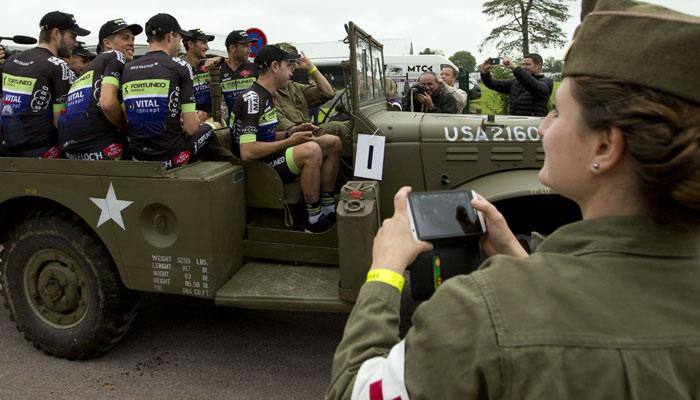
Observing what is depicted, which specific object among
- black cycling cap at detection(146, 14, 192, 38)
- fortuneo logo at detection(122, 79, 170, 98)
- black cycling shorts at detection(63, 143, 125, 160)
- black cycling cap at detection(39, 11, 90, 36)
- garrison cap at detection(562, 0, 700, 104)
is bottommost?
black cycling shorts at detection(63, 143, 125, 160)

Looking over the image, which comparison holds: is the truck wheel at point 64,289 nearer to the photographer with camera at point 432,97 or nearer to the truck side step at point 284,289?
the truck side step at point 284,289

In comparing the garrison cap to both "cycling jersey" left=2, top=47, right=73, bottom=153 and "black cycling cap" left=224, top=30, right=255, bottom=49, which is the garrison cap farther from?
"black cycling cap" left=224, top=30, right=255, bottom=49

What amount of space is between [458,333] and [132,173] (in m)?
2.92

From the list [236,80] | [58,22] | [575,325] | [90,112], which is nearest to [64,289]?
[90,112]

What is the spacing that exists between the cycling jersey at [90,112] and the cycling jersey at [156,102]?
0.69 feet

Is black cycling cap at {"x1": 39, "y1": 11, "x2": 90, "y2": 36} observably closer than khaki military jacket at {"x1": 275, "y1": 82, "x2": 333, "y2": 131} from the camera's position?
Yes

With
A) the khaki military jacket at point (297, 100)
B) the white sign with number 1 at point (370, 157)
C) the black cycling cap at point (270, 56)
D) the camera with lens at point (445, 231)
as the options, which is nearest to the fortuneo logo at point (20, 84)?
the black cycling cap at point (270, 56)

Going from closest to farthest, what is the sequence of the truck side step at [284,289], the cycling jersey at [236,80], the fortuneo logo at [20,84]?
the truck side step at [284,289], the fortuneo logo at [20,84], the cycling jersey at [236,80]

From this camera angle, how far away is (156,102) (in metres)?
3.57

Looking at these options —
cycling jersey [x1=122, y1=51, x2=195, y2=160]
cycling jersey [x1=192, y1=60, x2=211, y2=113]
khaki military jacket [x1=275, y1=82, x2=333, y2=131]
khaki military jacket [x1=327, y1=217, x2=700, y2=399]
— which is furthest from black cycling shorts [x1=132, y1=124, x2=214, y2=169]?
khaki military jacket [x1=327, y1=217, x2=700, y2=399]

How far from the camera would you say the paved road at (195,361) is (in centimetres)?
340

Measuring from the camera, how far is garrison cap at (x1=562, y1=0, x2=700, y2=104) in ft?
2.67

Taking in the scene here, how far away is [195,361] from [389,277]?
2.93 metres

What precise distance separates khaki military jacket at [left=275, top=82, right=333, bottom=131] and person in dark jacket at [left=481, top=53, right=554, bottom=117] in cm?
193
